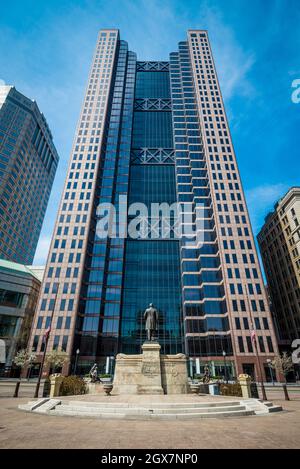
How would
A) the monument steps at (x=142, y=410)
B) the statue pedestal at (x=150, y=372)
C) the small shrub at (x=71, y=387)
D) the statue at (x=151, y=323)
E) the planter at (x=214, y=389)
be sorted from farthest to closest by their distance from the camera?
the planter at (x=214, y=389) < the statue at (x=151, y=323) < the small shrub at (x=71, y=387) < the statue pedestal at (x=150, y=372) < the monument steps at (x=142, y=410)

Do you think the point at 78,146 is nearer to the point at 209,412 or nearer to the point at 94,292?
the point at 94,292

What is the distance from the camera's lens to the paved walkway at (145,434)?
6984 mm

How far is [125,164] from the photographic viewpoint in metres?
83.8

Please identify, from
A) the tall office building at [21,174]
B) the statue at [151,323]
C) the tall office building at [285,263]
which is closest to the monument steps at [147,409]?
the statue at [151,323]

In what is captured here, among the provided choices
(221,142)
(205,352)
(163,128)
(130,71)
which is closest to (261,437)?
(205,352)

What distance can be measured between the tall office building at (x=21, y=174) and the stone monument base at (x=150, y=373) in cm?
7981

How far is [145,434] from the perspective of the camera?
26.5ft

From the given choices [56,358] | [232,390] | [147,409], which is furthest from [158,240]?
[147,409]

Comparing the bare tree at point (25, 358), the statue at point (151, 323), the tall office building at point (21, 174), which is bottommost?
the bare tree at point (25, 358)

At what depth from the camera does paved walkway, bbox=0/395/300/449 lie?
698 cm

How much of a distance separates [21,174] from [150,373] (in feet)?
332

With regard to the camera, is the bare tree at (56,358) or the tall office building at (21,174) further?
the tall office building at (21,174)

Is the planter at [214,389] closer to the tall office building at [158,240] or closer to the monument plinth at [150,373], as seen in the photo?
the monument plinth at [150,373]

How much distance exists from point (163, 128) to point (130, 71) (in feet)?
114
